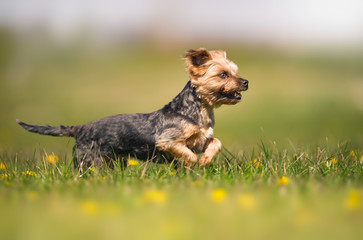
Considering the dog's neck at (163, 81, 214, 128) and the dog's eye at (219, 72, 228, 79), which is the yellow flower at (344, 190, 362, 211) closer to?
the dog's neck at (163, 81, 214, 128)

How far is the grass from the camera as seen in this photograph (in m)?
3.31

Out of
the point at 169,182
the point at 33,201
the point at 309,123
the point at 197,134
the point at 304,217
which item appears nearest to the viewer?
the point at 304,217

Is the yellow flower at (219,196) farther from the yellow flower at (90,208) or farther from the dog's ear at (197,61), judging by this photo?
the dog's ear at (197,61)

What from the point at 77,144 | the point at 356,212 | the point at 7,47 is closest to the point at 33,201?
the point at 77,144

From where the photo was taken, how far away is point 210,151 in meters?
5.68

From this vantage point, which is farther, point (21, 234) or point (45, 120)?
point (45, 120)

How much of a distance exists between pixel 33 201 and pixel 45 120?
8.14 metres

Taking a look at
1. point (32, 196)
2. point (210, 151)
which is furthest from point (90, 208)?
point (210, 151)

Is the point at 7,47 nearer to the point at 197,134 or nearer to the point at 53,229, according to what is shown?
the point at 197,134

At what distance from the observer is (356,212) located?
352cm

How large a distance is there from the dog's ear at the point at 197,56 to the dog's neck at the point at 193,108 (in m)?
0.31

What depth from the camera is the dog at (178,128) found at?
579 cm

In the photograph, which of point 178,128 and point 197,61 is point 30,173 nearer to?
point 178,128

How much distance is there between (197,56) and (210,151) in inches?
53.8
